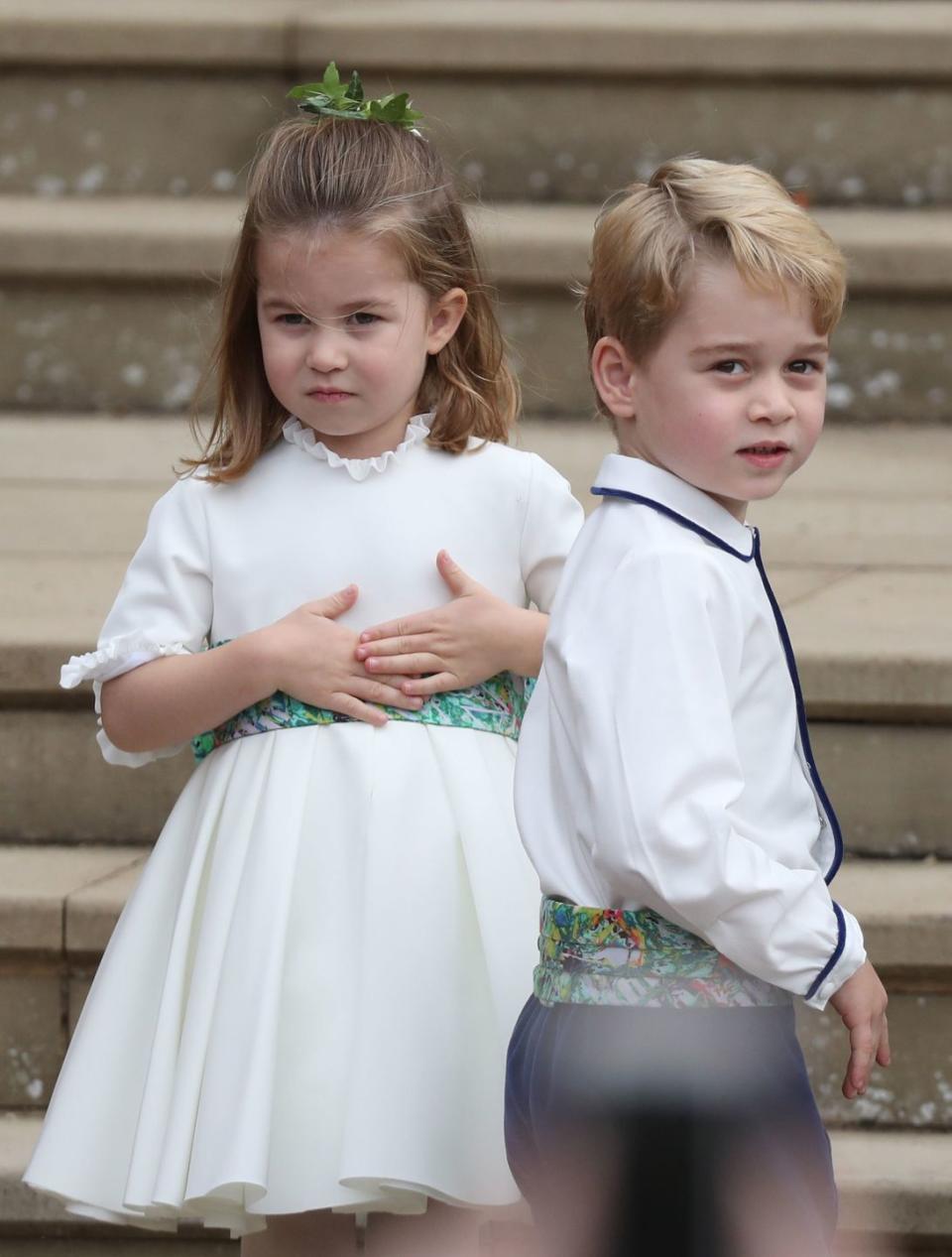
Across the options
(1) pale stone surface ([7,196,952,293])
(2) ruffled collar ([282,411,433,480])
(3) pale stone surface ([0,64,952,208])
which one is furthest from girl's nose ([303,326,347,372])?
(3) pale stone surface ([0,64,952,208])

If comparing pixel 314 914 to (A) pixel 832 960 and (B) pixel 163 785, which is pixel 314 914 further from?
(B) pixel 163 785

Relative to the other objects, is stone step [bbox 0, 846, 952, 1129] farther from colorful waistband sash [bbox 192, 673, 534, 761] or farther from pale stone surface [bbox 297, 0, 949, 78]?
pale stone surface [bbox 297, 0, 949, 78]

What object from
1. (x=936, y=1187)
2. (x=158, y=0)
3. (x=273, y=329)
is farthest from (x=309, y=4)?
(x=936, y=1187)

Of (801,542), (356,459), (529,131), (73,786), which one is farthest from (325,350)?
(529,131)

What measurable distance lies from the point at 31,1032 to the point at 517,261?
1460mm

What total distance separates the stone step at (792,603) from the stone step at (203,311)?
0.26 feet

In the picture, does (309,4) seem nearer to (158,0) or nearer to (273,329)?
(158,0)

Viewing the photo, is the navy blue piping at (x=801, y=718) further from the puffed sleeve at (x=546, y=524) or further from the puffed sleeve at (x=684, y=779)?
the puffed sleeve at (x=546, y=524)

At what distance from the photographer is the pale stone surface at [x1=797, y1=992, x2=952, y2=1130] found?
6.98 feet

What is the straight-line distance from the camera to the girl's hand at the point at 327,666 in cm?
175

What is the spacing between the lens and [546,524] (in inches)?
73.4

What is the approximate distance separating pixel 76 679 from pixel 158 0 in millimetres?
2029

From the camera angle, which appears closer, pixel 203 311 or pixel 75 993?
→ pixel 75 993

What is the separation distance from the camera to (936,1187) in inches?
79.1
